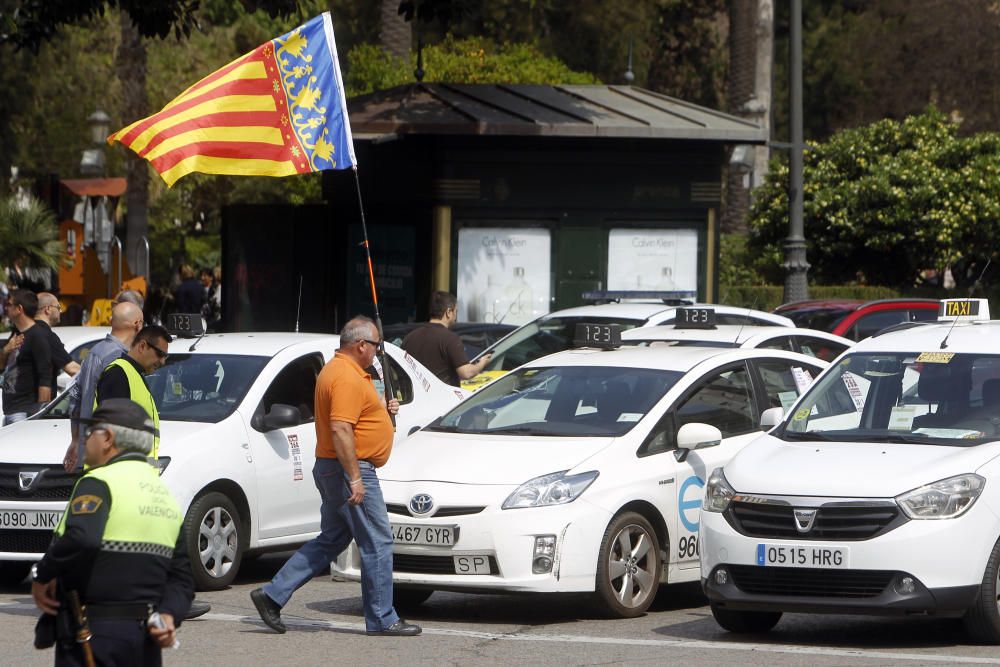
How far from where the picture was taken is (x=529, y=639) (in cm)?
922

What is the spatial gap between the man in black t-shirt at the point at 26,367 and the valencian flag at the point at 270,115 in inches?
64.4

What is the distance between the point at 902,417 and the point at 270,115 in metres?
5.92

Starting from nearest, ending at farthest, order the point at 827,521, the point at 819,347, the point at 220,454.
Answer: the point at 827,521 → the point at 220,454 → the point at 819,347

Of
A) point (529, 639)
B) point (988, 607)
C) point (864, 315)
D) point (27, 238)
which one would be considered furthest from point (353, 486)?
point (27, 238)

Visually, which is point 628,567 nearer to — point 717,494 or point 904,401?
point 717,494

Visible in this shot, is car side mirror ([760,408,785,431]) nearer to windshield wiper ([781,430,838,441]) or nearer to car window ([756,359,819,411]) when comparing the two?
windshield wiper ([781,430,838,441])

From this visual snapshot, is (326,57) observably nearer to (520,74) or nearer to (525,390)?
(525,390)

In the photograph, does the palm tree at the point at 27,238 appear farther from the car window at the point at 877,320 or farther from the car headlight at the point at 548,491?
the car headlight at the point at 548,491

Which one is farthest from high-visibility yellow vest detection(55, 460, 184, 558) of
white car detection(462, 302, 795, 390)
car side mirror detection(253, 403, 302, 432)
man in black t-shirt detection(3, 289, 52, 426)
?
white car detection(462, 302, 795, 390)

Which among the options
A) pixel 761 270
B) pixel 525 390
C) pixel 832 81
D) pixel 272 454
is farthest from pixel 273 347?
pixel 832 81

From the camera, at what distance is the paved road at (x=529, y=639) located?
8.59 metres

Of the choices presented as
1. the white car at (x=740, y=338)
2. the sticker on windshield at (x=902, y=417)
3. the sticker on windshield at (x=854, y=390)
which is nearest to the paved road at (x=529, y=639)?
the sticker on windshield at (x=902, y=417)

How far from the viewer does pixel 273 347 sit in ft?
38.7

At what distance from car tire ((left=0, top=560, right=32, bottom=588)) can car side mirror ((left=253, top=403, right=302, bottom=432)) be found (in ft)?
5.59
